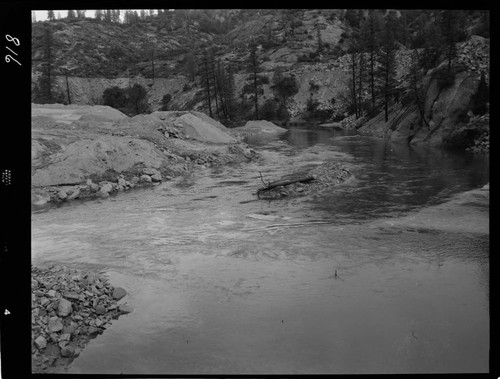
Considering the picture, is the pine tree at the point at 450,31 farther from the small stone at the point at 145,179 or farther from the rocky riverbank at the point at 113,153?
the small stone at the point at 145,179

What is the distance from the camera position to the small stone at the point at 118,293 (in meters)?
7.28

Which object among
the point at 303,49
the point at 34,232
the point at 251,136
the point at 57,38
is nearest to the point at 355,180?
the point at 34,232

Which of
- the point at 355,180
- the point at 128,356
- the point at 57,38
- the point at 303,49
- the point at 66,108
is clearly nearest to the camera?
the point at 128,356

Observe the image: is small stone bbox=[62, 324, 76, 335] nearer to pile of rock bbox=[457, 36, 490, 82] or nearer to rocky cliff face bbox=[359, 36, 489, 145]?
rocky cliff face bbox=[359, 36, 489, 145]

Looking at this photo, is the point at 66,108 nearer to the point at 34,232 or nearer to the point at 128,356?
the point at 34,232

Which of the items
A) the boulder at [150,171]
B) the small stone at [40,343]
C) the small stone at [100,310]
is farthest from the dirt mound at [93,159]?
the small stone at [40,343]

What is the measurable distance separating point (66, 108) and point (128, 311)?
2671 centimetres

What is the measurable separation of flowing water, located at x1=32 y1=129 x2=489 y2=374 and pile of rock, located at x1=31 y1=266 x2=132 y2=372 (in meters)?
0.21

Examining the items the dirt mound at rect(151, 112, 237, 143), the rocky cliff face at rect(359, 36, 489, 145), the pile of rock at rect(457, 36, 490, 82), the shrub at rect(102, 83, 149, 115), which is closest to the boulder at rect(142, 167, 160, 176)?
the dirt mound at rect(151, 112, 237, 143)

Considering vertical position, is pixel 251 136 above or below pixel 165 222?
above

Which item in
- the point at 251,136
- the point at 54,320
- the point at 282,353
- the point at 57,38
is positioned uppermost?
the point at 57,38

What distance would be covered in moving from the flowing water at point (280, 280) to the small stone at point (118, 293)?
211mm
